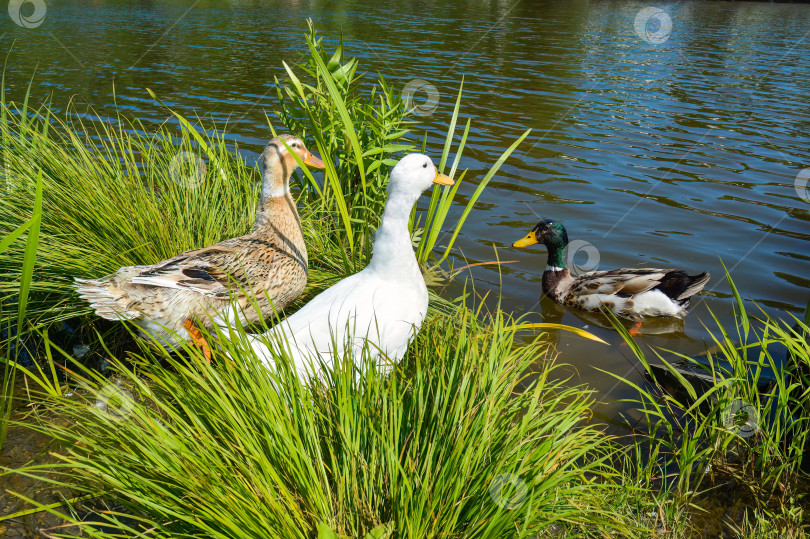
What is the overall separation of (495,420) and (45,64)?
15.6 meters

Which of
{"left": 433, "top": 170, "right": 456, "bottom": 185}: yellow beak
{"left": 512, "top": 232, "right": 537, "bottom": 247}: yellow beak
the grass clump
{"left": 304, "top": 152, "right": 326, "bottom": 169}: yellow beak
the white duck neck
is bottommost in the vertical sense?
{"left": 512, "top": 232, "right": 537, "bottom": 247}: yellow beak

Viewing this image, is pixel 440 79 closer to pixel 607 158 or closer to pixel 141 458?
pixel 607 158

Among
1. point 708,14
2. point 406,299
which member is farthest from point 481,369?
point 708,14

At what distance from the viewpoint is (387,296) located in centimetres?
307

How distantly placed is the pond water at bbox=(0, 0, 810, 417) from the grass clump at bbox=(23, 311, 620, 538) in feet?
7.14

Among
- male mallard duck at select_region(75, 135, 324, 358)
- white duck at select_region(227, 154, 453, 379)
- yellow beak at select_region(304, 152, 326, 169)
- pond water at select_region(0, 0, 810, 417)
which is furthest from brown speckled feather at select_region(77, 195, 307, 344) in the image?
pond water at select_region(0, 0, 810, 417)

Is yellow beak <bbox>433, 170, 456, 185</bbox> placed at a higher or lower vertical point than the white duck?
higher

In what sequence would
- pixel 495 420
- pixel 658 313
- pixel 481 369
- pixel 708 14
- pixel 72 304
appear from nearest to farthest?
pixel 495 420 → pixel 481 369 → pixel 72 304 → pixel 658 313 → pixel 708 14

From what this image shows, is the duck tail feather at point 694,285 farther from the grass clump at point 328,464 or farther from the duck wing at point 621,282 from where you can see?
the grass clump at point 328,464

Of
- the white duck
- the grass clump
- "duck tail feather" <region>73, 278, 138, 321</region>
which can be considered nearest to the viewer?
the grass clump

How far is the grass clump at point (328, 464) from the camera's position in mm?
1900

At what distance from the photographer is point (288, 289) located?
3.77m

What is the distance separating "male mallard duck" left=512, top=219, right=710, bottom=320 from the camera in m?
5.40

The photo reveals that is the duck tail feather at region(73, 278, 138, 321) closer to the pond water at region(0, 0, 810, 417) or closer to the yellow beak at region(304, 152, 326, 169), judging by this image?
the yellow beak at region(304, 152, 326, 169)
